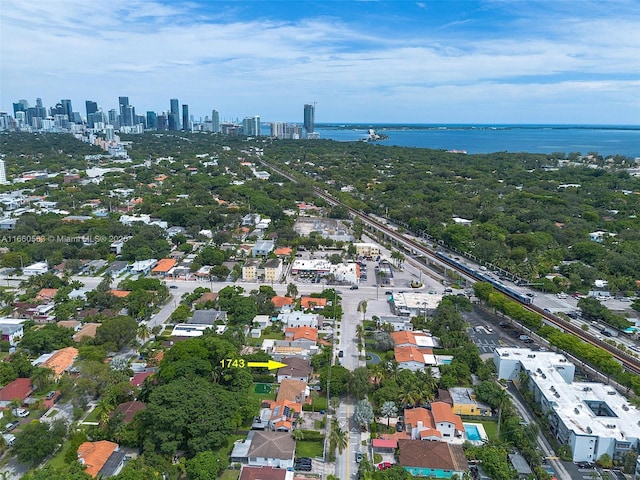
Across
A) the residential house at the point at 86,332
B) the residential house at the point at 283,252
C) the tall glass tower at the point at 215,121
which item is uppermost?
the tall glass tower at the point at 215,121

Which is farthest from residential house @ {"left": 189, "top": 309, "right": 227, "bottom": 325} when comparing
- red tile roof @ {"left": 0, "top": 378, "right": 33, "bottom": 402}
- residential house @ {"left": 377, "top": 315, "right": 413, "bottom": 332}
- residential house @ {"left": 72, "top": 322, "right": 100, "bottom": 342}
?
residential house @ {"left": 377, "top": 315, "right": 413, "bottom": 332}

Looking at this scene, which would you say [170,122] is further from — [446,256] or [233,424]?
[233,424]

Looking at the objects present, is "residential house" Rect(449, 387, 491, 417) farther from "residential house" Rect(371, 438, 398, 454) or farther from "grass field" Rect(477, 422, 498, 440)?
"residential house" Rect(371, 438, 398, 454)

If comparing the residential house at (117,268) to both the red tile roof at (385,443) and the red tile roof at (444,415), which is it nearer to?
the red tile roof at (385,443)

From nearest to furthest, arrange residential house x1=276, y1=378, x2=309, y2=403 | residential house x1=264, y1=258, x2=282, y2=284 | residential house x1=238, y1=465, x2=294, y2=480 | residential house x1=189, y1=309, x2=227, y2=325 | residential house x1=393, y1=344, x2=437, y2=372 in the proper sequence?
residential house x1=238, y1=465, x2=294, y2=480, residential house x1=276, y1=378, x2=309, y2=403, residential house x1=393, y1=344, x2=437, y2=372, residential house x1=189, y1=309, x2=227, y2=325, residential house x1=264, y1=258, x2=282, y2=284

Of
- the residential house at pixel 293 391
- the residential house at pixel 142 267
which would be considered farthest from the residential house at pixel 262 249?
the residential house at pixel 293 391

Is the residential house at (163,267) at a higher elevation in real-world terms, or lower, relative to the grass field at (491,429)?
higher
